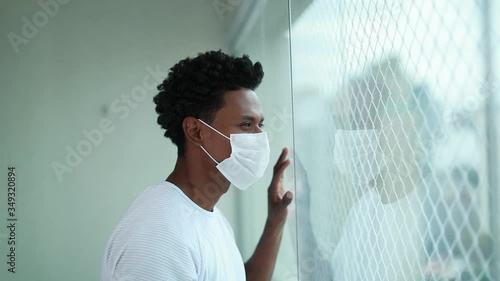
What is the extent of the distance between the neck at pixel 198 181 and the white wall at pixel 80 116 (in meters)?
1.22

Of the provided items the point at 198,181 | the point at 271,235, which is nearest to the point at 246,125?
the point at 198,181

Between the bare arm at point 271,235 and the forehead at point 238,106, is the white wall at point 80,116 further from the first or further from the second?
the forehead at point 238,106

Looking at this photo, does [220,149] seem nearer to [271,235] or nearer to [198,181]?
[198,181]

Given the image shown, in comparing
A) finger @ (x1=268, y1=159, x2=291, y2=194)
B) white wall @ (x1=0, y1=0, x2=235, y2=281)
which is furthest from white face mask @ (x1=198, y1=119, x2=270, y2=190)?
white wall @ (x1=0, y1=0, x2=235, y2=281)

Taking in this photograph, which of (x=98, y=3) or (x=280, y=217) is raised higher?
(x=98, y=3)

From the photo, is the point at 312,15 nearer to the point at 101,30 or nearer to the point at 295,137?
the point at 295,137

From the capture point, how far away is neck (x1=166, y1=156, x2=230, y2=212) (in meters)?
0.97

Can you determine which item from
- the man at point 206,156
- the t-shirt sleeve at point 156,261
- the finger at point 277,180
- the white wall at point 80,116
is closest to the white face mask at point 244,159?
the man at point 206,156

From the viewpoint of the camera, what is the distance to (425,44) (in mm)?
648

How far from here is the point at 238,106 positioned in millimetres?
1021

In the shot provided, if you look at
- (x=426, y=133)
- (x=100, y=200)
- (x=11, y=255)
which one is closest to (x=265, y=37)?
(x=100, y=200)

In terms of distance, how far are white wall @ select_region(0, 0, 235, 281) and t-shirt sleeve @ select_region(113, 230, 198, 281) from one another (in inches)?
55.3

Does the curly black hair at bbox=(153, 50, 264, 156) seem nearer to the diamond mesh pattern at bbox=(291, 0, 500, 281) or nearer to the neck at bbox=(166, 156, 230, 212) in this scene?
the neck at bbox=(166, 156, 230, 212)

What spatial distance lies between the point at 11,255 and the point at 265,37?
57.9 inches
